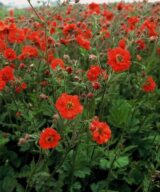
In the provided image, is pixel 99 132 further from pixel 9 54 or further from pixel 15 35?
pixel 15 35

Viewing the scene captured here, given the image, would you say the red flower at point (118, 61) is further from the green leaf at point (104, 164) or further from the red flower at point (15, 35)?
the red flower at point (15, 35)

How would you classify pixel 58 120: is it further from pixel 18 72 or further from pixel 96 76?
pixel 18 72

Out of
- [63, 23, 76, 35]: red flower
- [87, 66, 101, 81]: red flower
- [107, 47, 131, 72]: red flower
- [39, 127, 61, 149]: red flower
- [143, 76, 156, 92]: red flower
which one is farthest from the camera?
[63, 23, 76, 35]: red flower

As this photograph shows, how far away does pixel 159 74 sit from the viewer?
4.98 metres

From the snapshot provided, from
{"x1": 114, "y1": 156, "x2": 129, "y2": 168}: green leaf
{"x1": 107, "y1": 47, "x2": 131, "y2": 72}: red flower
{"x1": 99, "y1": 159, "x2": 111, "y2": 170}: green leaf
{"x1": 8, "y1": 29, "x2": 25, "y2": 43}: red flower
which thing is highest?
{"x1": 107, "y1": 47, "x2": 131, "y2": 72}: red flower

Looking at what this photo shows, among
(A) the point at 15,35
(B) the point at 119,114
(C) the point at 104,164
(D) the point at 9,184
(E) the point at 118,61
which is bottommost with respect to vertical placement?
(D) the point at 9,184

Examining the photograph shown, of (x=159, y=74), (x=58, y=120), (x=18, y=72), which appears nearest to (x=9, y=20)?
(x=18, y=72)

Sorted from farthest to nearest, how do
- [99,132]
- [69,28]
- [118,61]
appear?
1. [69,28]
2. [118,61]
3. [99,132]

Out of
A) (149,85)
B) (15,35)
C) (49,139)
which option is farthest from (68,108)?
(15,35)

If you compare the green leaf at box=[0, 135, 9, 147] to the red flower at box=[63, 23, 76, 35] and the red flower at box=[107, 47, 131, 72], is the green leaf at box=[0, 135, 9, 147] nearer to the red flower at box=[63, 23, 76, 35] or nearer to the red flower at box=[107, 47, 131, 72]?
the red flower at box=[107, 47, 131, 72]

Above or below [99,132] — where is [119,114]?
below

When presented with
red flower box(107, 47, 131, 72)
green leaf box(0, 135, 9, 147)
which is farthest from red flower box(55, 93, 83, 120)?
green leaf box(0, 135, 9, 147)

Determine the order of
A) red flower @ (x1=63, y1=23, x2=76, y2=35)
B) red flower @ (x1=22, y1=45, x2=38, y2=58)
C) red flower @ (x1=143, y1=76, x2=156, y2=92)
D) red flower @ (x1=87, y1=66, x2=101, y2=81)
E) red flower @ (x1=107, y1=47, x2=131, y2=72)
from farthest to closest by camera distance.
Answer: red flower @ (x1=63, y1=23, x2=76, y2=35)
red flower @ (x1=22, y1=45, x2=38, y2=58)
red flower @ (x1=143, y1=76, x2=156, y2=92)
red flower @ (x1=87, y1=66, x2=101, y2=81)
red flower @ (x1=107, y1=47, x2=131, y2=72)

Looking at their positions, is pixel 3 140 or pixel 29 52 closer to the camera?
pixel 3 140
